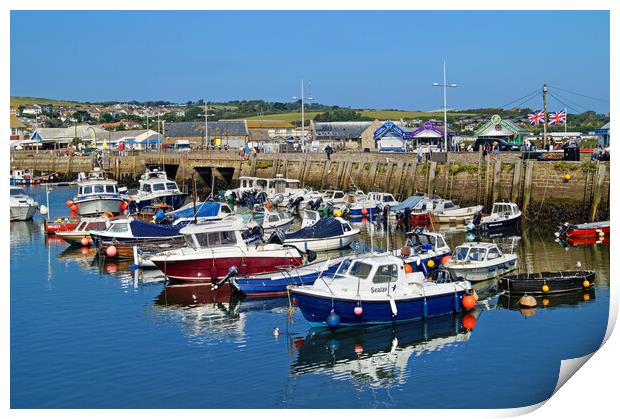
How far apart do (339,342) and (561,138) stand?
64.3 metres

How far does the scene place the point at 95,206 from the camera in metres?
52.9

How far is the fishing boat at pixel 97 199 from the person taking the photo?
52750 millimetres

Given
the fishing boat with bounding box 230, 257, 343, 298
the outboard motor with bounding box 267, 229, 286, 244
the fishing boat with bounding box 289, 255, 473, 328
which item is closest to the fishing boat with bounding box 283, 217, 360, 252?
the outboard motor with bounding box 267, 229, 286, 244

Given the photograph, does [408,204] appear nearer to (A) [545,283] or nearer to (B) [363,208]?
(B) [363,208]

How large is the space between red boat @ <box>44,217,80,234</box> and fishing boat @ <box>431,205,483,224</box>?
19.2 meters

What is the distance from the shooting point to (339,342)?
2530 cm

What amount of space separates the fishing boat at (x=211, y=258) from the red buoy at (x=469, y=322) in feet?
25.5

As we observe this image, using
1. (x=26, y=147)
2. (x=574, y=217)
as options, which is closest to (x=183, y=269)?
(x=574, y=217)

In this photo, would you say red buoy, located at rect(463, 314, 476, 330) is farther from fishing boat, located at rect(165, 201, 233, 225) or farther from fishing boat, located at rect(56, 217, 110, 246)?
fishing boat, located at rect(56, 217, 110, 246)

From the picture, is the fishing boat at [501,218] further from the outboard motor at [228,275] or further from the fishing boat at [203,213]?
the outboard motor at [228,275]

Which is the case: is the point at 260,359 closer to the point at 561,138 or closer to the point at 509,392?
the point at 509,392

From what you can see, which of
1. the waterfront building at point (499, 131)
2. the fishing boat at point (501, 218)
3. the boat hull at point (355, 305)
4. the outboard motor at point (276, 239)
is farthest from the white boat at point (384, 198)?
the boat hull at point (355, 305)

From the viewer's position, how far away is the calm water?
21.0 m

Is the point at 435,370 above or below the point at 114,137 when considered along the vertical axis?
below
